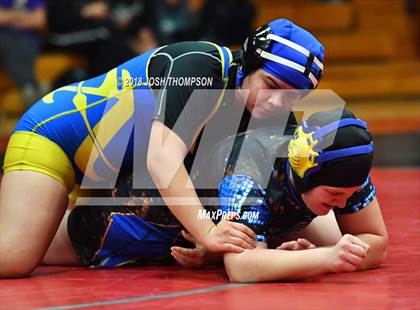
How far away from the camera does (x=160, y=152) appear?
3496 mm

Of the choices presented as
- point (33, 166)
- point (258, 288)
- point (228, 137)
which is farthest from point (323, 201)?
point (33, 166)

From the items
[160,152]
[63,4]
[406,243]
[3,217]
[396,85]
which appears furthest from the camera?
[396,85]

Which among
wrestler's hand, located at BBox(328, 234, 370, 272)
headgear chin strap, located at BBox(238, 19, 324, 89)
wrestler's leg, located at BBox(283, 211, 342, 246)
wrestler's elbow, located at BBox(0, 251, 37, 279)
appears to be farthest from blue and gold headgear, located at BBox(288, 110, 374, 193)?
wrestler's elbow, located at BBox(0, 251, 37, 279)

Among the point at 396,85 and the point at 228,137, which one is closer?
the point at 228,137

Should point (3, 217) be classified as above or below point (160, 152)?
below

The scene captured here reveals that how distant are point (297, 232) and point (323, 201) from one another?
0.57 m

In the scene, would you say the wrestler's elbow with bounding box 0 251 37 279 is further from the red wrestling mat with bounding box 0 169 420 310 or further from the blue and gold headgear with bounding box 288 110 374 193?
the blue and gold headgear with bounding box 288 110 374 193

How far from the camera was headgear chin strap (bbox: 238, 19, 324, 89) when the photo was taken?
3.55 m

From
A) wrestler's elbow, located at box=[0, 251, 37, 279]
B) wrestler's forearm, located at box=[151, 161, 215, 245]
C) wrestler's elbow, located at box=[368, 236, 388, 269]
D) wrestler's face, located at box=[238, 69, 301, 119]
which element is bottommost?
wrestler's elbow, located at box=[0, 251, 37, 279]

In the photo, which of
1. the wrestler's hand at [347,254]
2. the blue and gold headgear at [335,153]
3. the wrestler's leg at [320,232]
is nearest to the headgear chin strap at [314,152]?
the blue and gold headgear at [335,153]

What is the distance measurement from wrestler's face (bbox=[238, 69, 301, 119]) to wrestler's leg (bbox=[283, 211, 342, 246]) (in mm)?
533

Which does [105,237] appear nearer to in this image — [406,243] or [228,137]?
[228,137]

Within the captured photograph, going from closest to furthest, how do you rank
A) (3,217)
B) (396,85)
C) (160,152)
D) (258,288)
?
(258,288), (160,152), (3,217), (396,85)

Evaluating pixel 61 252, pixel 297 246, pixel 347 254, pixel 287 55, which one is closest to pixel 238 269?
pixel 297 246
